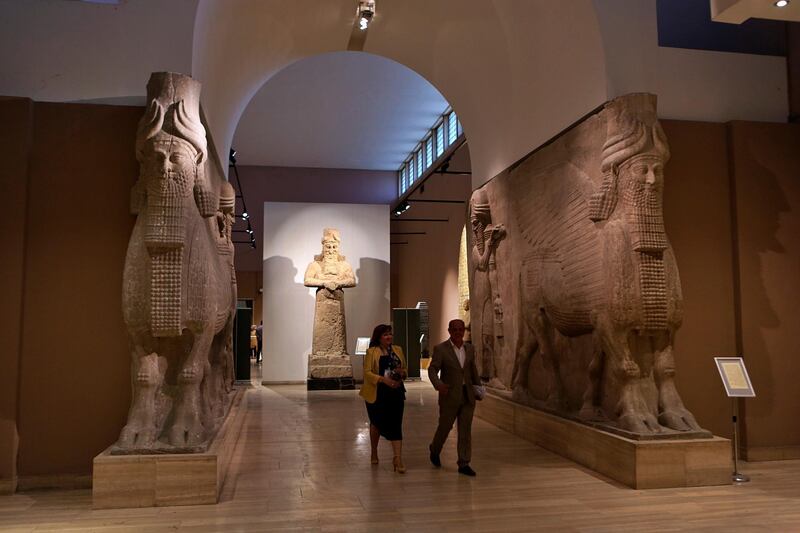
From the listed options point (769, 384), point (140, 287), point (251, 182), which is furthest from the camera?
point (251, 182)

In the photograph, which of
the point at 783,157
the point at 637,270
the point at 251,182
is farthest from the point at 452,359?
the point at 251,182

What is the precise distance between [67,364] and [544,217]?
4.81m

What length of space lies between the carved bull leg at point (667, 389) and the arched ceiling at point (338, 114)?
9024mm

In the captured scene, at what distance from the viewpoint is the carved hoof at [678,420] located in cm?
536

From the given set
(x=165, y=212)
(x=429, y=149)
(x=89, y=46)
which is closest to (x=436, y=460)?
(x=165, y=212)

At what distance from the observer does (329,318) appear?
521 inches

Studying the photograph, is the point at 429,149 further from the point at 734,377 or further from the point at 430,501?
the point at 430,501

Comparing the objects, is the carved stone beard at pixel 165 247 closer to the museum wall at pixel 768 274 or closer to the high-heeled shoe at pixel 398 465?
the high-heeled shoe at pixel 398 465

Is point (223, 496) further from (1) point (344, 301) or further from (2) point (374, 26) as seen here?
(1) point (344, 301)

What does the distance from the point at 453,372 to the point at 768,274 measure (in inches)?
135

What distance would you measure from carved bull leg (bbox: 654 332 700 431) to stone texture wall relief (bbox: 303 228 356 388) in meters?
8.23

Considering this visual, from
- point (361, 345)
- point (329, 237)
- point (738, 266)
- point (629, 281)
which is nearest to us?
point (629, 281)

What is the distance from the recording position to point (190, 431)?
5.04 metres

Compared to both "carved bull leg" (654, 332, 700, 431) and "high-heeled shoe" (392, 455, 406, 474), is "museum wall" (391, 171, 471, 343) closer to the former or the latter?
"carved bull leg" (654, 332, 700, 431)
